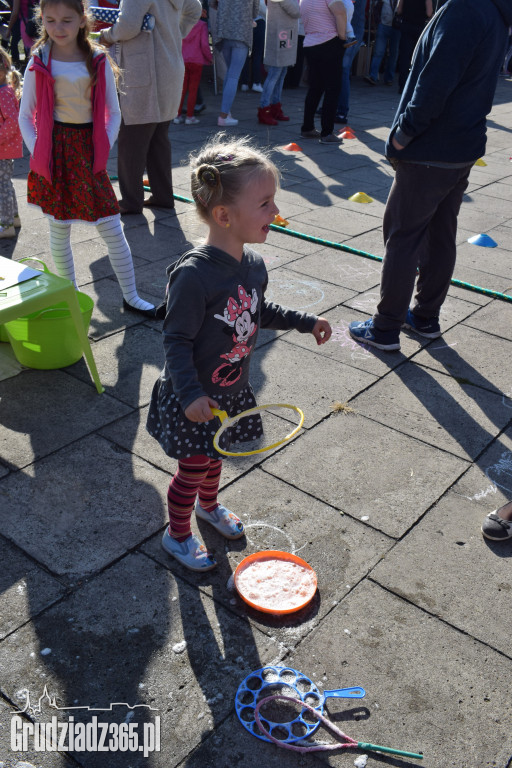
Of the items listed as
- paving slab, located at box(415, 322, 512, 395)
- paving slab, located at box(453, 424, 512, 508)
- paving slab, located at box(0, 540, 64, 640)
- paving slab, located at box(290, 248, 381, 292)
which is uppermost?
paving slab, located at box(290, 248, 381, 292)

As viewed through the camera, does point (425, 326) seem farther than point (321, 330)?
Yes

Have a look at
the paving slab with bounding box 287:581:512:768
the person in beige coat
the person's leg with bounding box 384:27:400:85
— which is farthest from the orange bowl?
the person's leg with bounding box 384:27:400:85

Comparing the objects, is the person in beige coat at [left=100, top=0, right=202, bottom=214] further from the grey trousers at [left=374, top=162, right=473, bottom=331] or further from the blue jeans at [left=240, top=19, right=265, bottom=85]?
the blue jeans at [left=240, top=19, right=265, bottom=85]

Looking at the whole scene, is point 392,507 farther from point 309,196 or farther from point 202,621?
point 309,196

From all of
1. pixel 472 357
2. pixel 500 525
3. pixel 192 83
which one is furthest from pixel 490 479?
pixel 192 83

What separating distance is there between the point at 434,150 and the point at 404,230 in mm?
456

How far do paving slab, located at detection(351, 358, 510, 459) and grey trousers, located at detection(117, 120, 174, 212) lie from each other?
127 inches

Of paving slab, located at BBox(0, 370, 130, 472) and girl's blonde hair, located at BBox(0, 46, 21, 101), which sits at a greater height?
girl's blonde hair, located at BBox(0, 46, 21, 101)

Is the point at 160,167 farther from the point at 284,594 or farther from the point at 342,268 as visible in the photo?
the point at 284,594

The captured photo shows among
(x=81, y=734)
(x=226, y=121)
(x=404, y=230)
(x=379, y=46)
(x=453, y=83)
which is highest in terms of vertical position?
(x=453, y=83)

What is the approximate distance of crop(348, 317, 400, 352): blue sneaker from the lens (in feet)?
13.5

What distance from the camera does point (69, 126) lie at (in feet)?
12.8

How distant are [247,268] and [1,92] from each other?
3801 millimetres

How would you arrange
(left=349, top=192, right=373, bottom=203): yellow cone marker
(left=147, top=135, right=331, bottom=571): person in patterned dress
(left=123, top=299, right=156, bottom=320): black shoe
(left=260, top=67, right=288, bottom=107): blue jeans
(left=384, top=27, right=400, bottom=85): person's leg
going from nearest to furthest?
(left=147, top=135, right=331, bottom=571): person in patterned dress
(left=123, top=299, right=156, bottom=320): black shoe
(left=349, top=192, right=373, bottom=203): yellow cone marker
(left=260, top=67, right=288, bottom=107): blue jeans
(left=384, top=27, right=400, bottom=85): person's leg
